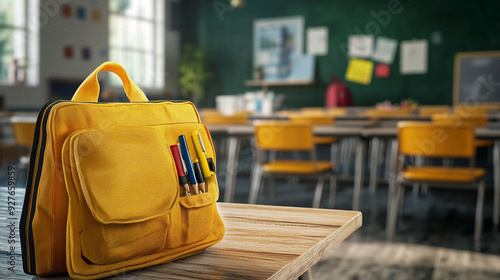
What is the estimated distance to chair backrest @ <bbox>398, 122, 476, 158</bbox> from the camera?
9.26ft

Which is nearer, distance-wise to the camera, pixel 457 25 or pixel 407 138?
pixel 407 138

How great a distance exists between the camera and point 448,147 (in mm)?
2867

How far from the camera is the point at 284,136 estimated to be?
133 inches

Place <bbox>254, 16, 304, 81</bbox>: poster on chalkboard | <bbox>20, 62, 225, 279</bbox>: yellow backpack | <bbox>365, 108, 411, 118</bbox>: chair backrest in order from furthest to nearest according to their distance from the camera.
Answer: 1. <bbox>254, 16, 304, 81</bbox>: poster on chalkboard
2. <bbox>365, 108, 411, 118</bbox>: chair backrest
3. <bbox>20, 62, 225, 279</bbox>: yellow backpack

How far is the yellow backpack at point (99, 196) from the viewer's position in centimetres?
54

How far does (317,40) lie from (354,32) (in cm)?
76

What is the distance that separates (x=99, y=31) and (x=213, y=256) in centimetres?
970

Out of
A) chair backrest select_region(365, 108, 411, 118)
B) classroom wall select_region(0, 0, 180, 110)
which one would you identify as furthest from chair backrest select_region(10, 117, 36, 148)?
classroom wall select_region(0, 0, 180, 110)

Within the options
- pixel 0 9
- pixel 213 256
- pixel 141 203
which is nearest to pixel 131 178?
pixel 141 203

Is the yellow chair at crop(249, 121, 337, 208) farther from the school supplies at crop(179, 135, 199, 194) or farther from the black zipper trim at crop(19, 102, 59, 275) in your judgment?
the black zipper trim at crop(19, 102, 59, 275)

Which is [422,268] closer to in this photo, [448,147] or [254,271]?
[448,147]

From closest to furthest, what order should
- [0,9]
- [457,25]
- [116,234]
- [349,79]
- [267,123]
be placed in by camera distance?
[116,234], [267,123], [0,9], [457,25], [349,79]

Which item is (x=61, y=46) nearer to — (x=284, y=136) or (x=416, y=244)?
(x=284, y=136)

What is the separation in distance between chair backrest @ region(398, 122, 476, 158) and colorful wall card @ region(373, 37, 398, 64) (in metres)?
7.34
